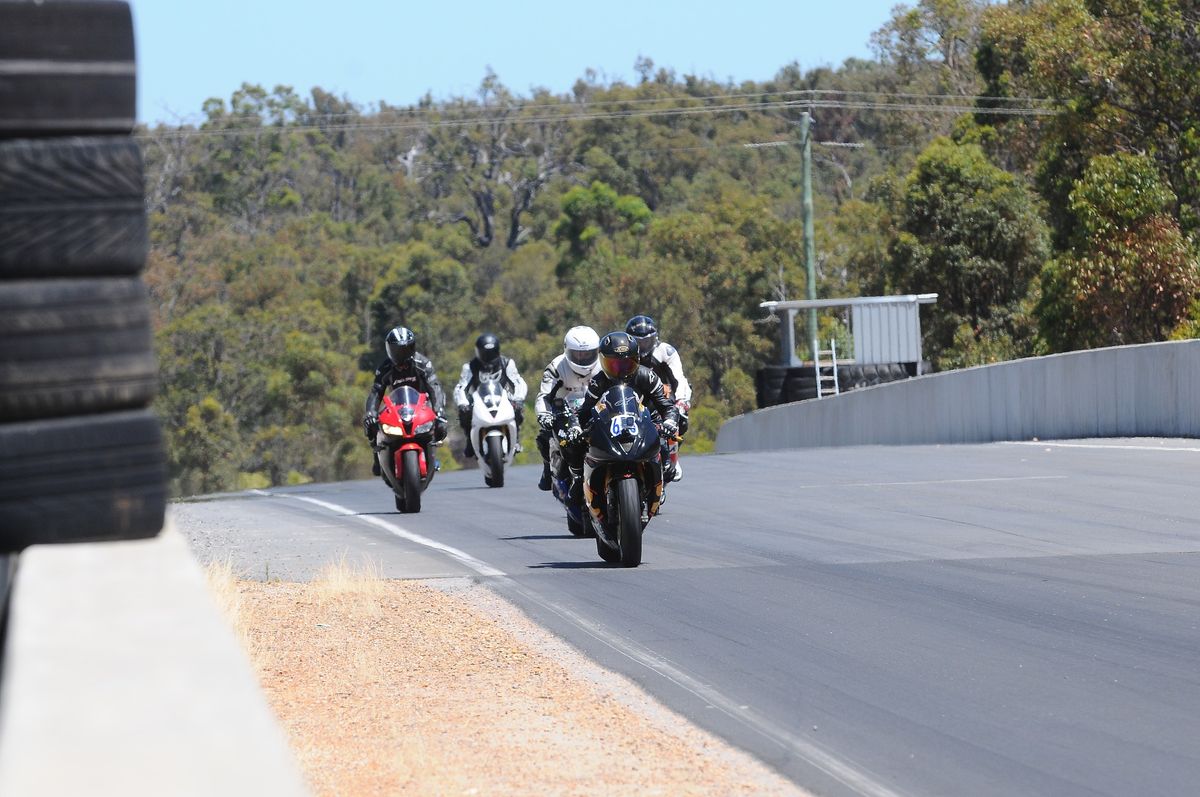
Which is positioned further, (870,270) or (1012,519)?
(870,270)

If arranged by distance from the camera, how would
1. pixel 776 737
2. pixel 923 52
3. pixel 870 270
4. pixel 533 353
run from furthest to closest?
pixel 533 353 < pixel 923 52 < pixel 870 270 < pixel 776 737

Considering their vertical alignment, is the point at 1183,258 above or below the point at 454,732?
above

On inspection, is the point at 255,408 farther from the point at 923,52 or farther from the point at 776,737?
the point at 776,737

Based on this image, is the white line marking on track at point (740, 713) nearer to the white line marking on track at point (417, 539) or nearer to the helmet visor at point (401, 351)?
the white line marking on track at point (417, 539)

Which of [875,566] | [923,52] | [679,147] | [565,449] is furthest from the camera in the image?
[679,147]

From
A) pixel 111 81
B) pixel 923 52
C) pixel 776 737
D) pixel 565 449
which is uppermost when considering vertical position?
pixel 923 52

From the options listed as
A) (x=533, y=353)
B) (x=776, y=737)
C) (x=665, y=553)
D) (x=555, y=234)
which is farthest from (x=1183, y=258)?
(x=555, y=234)

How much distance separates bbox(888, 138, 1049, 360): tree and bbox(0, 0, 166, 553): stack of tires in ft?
161

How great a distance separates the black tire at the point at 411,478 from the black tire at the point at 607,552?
18.4ft

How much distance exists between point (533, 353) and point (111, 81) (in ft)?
235

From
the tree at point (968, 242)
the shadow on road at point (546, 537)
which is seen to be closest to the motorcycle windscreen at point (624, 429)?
the shadow on road at point (546, 537)

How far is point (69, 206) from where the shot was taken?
4.91 metres

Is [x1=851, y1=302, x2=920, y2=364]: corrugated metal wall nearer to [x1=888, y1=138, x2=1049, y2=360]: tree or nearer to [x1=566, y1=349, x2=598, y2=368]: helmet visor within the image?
[x1=888, y1=138, x2=1049, y2=360]: tree

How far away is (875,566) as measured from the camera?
1284cm
